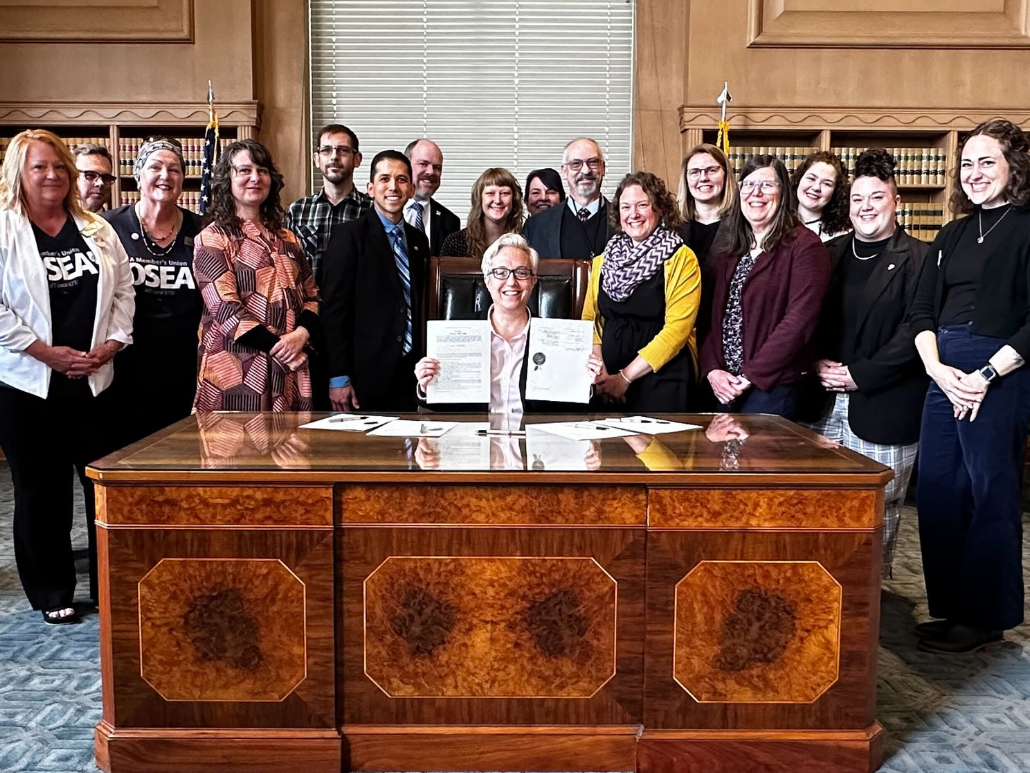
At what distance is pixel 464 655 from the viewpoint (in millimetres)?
2156

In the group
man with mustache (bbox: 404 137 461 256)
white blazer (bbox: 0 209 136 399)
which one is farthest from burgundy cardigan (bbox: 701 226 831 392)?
white blazer (bbox: 0 209 136 399)

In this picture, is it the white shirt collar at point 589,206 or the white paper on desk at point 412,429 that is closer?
the white paper on desk at point 412,429

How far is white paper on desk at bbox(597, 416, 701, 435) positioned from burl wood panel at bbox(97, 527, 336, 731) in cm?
95

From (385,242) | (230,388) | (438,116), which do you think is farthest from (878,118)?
(230,388)

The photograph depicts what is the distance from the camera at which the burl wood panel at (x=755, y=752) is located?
84.9 inches

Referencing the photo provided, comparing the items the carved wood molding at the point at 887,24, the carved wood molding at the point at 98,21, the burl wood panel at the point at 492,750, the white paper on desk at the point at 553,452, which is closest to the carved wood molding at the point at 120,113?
the carved wood molding at the point at 98,21

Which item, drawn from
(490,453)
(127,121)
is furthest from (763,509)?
(127,121)

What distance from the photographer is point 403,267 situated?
3.76m

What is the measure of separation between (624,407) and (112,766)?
80.5 inches

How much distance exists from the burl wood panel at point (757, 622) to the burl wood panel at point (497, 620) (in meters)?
0.12

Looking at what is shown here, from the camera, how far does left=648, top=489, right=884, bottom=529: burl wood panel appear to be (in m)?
2.11

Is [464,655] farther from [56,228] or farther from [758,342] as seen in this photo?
[56,228]

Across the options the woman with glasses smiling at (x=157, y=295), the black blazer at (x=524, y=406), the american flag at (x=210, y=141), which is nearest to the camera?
the black blazer at (x=524, y=406)

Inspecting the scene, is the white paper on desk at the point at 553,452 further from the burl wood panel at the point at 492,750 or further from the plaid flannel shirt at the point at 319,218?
the plaid flannel shirt at the point at 319,218
